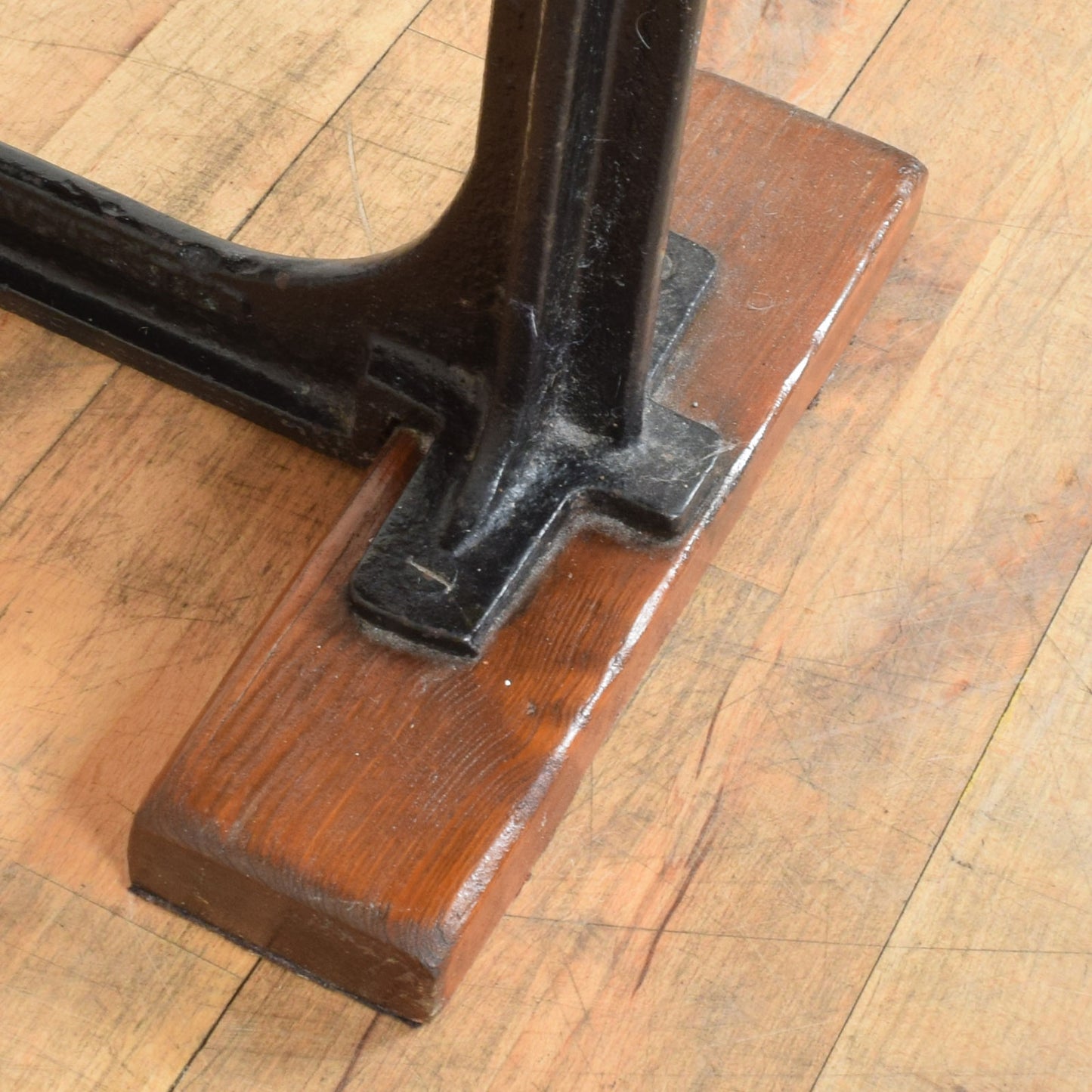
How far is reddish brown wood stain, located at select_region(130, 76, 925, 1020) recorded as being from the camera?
116 cm

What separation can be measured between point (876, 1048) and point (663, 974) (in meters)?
0.16

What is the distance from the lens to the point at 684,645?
1400 millimetres

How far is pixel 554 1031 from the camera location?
1248 mm

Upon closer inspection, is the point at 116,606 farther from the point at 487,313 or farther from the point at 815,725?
the point at 815,725

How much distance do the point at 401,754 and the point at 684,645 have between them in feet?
0.99

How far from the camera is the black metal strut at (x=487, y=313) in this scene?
110 cm

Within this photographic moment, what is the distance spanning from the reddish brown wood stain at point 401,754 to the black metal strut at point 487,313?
3 cm

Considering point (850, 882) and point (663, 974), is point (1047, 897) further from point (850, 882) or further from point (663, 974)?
point (663, 974)

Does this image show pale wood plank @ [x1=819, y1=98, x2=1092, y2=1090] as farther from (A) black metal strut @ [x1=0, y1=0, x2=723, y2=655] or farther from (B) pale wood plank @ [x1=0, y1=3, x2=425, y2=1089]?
(B) pale wood plank @ [x1=0, y1=3, x2=425, y2=1089]

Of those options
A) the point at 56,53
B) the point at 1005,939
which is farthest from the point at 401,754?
the point at 56,53

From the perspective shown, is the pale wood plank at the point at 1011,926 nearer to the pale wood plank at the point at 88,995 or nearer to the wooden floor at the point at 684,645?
the wooden floor at the point at 684,645

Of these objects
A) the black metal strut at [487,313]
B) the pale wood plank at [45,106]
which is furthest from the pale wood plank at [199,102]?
the black metal strut at [487,313]

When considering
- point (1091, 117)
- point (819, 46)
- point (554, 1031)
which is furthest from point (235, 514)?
point (1091, 117)

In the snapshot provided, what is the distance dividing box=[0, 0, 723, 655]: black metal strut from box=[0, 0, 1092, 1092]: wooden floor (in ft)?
0.31
